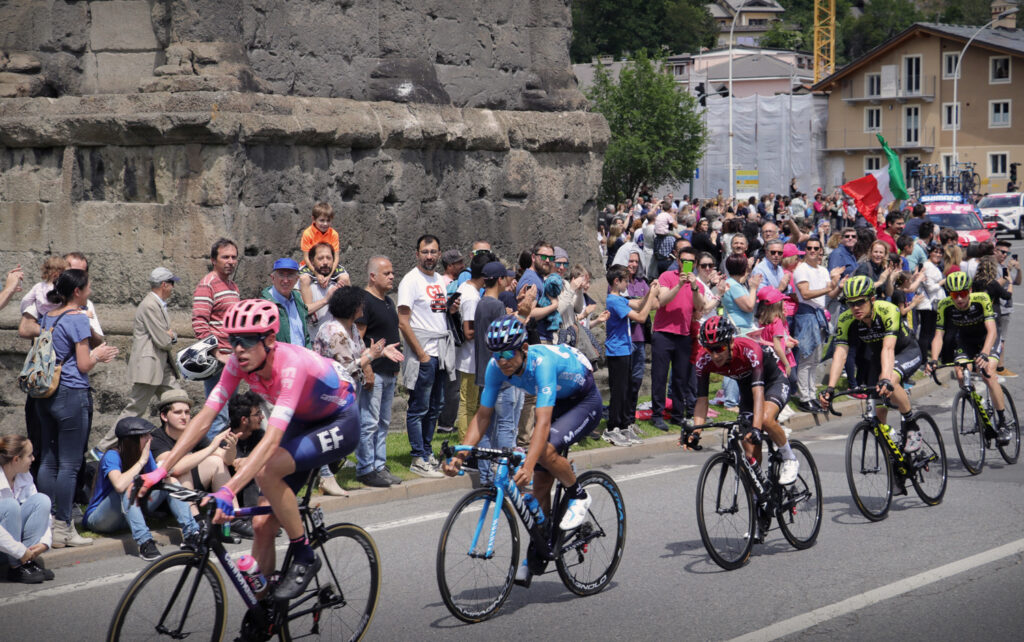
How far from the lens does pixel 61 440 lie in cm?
876

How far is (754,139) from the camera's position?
2768 inches

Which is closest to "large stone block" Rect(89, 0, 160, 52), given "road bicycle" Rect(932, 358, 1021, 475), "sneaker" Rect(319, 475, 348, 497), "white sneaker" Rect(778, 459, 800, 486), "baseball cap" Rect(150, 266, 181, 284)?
"baseball cap" Rect(150, 266, 181, 284)

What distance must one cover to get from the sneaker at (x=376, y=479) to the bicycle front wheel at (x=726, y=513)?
124 inches

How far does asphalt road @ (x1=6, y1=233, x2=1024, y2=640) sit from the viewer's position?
6828 mm

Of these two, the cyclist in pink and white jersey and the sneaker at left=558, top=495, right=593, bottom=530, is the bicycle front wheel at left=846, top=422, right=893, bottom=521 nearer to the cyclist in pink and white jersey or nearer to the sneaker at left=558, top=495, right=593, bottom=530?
the sneaker at left=558, top=495, right=593, bottom=530

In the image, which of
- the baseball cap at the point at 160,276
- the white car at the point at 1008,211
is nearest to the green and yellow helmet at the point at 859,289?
the baseball cap at the point at 160,276

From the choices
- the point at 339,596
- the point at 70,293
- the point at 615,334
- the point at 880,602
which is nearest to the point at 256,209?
the point at 70,293

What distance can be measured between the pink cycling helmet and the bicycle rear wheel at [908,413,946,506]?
576 centimetres

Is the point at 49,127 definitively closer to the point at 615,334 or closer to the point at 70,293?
the point at 70,293

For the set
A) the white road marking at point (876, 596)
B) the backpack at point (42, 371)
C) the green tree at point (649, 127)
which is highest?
the green tree at point (649, 127)

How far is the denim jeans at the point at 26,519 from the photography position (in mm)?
7750

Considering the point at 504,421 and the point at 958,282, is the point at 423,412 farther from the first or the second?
the point at 958,282

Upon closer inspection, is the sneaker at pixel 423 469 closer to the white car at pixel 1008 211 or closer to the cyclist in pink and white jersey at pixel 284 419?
the cyclist in pink and white jersey at pixel 284 419

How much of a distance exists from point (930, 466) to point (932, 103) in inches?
2703
